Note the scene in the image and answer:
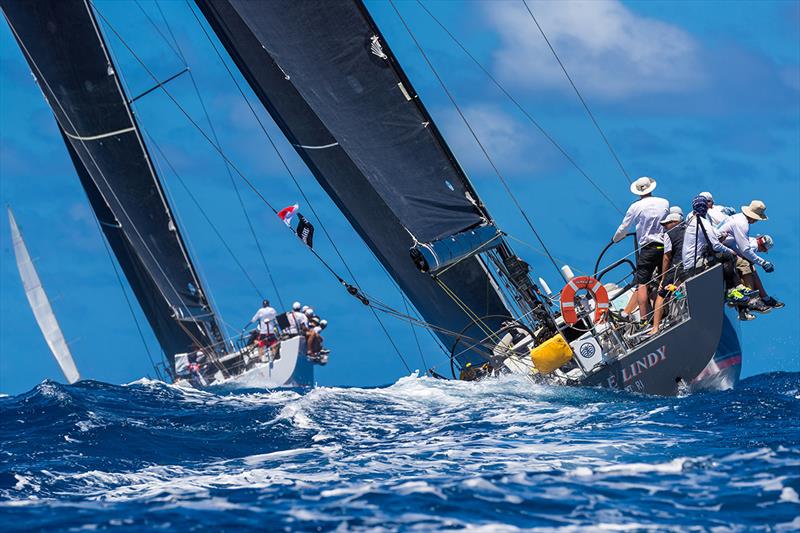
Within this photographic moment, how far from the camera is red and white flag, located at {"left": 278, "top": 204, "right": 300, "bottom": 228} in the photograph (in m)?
14.7

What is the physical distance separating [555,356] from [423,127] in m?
2.97

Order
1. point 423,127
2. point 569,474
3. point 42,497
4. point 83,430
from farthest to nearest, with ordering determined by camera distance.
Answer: point 423,127
point 83,430
point 42,497
point 569,474

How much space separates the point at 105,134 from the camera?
2459 cm

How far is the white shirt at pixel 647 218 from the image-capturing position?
1284cm

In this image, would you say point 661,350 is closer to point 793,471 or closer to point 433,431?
point 433,431

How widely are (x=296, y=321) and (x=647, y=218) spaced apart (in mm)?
13793

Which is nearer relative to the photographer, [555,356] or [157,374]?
[555,356]

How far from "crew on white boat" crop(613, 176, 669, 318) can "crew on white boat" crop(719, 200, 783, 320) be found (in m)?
0.70

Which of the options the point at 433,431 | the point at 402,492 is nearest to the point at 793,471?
the point at 402,492

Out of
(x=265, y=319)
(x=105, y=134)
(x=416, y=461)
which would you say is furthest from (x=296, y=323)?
(x=416, y=461)

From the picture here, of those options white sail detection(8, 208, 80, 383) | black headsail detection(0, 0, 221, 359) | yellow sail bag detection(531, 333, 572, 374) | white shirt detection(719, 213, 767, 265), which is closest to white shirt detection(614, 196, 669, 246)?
white shirt detection(719, 213, 767, 265)

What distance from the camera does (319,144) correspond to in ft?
50.2

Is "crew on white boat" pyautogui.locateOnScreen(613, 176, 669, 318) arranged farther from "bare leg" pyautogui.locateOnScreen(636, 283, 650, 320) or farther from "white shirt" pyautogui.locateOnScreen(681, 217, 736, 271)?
"white shirt" pyautogui.locateOnScreen(681, 217, 736, 271)

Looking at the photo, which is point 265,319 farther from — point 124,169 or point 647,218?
point 647,218
